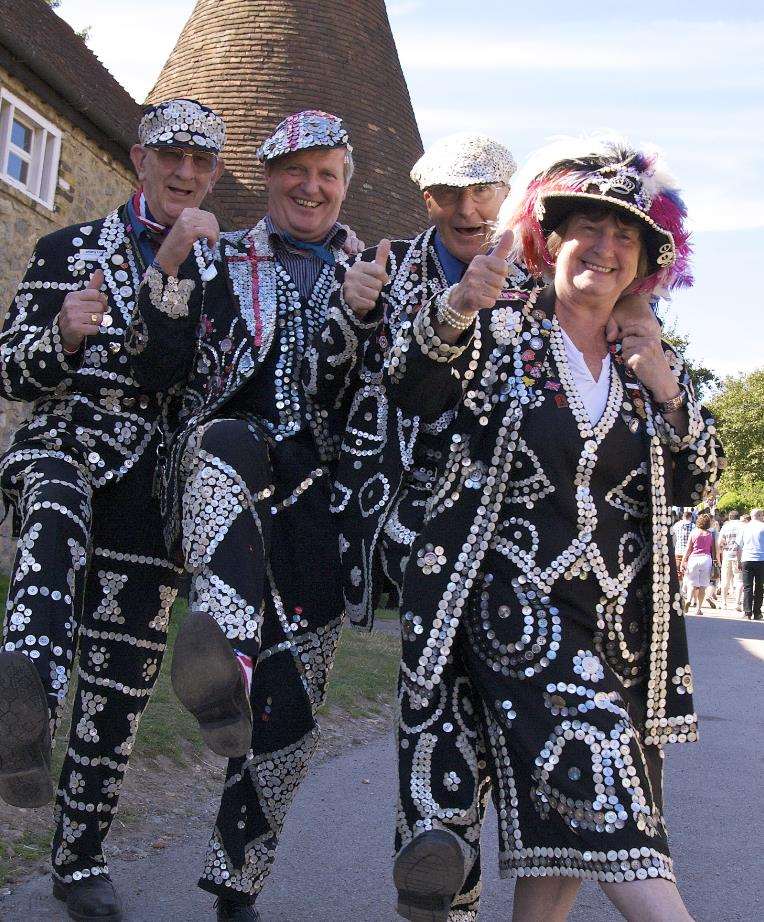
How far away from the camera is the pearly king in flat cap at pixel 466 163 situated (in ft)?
13.5

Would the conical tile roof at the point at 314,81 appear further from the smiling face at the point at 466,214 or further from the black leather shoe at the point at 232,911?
the black leather shoe at the point at 232,911

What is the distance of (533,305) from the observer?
3.40m

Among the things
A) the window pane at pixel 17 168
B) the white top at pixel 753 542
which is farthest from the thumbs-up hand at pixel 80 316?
the white top at pixel 753 542

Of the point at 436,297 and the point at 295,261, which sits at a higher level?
the point at 295,261

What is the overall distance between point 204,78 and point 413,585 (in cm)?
2392

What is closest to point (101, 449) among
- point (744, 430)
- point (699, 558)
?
point (699, 558)

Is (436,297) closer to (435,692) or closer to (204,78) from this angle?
(435,692)

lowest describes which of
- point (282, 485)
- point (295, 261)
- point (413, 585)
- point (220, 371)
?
point (413, 585)

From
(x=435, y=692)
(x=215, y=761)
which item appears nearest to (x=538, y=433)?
(x=435, y=692)

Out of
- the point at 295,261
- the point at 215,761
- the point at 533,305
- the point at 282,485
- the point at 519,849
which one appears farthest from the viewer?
the point at 215,761

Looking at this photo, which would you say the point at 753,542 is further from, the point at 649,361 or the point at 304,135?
the point at 649,361

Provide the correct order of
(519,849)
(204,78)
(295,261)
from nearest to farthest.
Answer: (519,849), (295,261), (204,78)

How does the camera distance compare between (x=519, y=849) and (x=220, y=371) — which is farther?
(x=220, y=371)

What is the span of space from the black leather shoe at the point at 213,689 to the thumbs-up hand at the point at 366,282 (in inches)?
43.0
